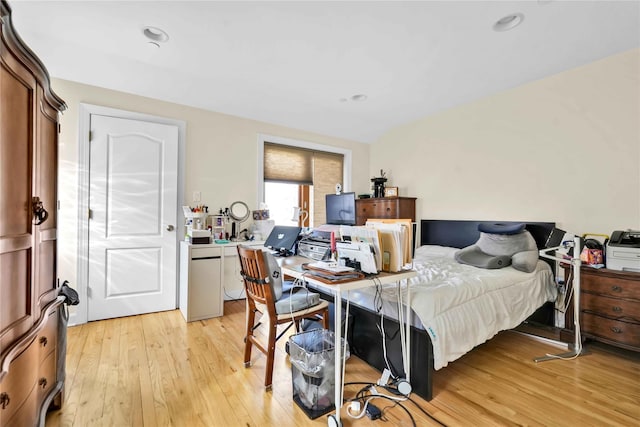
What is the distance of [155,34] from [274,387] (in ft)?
9.24

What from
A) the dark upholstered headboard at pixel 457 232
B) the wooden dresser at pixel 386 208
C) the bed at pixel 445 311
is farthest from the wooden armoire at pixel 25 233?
the dark upholstered headboard at pixel 457 232

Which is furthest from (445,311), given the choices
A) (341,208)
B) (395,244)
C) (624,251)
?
(341,208)

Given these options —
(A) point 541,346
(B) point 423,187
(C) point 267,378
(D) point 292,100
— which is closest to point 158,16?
(D) point 292,100

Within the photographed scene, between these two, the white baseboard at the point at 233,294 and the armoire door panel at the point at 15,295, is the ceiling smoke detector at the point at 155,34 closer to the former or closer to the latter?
the armoire door panel at the point at 15,295

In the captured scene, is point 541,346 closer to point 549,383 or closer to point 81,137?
point 549,383

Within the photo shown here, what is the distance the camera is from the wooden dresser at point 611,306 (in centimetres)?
212

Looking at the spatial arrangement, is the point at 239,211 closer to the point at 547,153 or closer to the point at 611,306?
the point at 547,153

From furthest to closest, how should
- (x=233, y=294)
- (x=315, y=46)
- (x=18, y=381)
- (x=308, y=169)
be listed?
1. (x=308, y=169)
2. (x=233, y=294)
3. (x=315, y=46)
4. (x=18, y=381)

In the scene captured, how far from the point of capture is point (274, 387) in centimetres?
182

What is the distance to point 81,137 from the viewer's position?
2.77 metres

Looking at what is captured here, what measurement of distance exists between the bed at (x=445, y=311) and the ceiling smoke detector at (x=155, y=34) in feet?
8.37

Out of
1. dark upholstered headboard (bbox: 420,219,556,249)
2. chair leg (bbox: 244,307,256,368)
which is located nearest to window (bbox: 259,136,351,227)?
dark upholstered headboard (bbox: 420,219,556,249)

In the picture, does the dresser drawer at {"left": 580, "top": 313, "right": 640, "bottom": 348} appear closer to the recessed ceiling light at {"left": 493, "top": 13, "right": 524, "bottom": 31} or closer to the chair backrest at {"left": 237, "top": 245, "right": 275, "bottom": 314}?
the recessed ceiling light at {"left": 493, "top": 13, "right": 524, "bottom": 31}

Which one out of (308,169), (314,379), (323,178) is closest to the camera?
(314,379)
